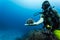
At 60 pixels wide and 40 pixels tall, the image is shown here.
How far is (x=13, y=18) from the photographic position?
1.94m

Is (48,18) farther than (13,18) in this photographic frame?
No

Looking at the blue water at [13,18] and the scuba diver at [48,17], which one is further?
the blue water at [13,18]

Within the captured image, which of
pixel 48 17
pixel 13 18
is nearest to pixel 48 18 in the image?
pixel 48 17

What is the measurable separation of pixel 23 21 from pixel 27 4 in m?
→ 0.23

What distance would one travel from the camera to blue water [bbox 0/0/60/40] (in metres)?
1.92

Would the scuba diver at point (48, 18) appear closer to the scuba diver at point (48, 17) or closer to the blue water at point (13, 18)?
the scuba diver at point (48, 17)

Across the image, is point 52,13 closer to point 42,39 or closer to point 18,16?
point 42,39

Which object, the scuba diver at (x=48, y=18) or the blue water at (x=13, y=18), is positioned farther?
the blue water at (x=13, y=18)

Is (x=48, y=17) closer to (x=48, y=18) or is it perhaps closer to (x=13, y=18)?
(x=48, y=18)

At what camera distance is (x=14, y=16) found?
1.95 m

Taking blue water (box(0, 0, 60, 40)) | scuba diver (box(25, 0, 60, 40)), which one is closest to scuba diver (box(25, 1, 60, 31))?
scuba diver (box(25, 0, 60, 40))

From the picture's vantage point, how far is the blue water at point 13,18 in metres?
1.92

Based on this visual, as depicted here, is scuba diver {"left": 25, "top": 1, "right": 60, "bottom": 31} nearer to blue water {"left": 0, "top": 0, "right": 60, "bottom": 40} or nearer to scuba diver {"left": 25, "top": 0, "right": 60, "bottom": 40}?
scuba diver {"left": 25, "top": 0, "right": 60, "bottom": 40}

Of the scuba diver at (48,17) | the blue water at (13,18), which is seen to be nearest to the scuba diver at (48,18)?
the scuba diver at (48,17)
